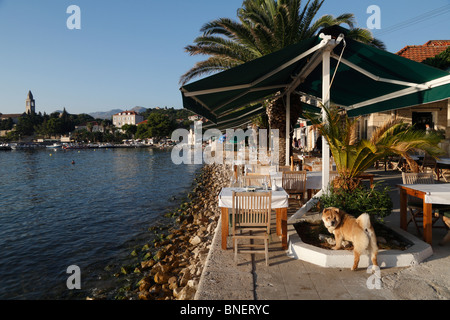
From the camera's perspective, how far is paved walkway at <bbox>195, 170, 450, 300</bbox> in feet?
10.6

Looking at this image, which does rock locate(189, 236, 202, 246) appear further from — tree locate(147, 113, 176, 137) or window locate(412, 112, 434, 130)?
tree locate(147, 113, 176, 137)

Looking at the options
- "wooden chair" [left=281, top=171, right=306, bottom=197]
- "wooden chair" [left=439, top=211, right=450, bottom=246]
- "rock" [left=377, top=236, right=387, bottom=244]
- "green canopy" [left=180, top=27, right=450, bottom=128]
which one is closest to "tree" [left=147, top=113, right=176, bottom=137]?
"green canopy" [left=180, top=27, right=450, bottom=128]

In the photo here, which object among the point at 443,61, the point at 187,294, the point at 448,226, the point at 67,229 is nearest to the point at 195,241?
the point at 187,294

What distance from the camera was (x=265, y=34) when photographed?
33.0 feet

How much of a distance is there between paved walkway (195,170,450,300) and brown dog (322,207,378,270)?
318mm

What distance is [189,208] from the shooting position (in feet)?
41.8

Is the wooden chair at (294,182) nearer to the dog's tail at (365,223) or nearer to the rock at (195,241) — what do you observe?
the rock at (195,241)

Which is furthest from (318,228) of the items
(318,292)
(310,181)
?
(310,181)

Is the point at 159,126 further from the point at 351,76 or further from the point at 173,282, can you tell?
the point at 173,282

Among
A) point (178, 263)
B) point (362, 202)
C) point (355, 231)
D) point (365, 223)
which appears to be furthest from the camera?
point (178, 263)

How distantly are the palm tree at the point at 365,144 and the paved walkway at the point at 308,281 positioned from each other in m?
1.51

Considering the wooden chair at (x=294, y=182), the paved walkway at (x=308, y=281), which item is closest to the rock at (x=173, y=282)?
the paved walkway at (x=308, y=281)
